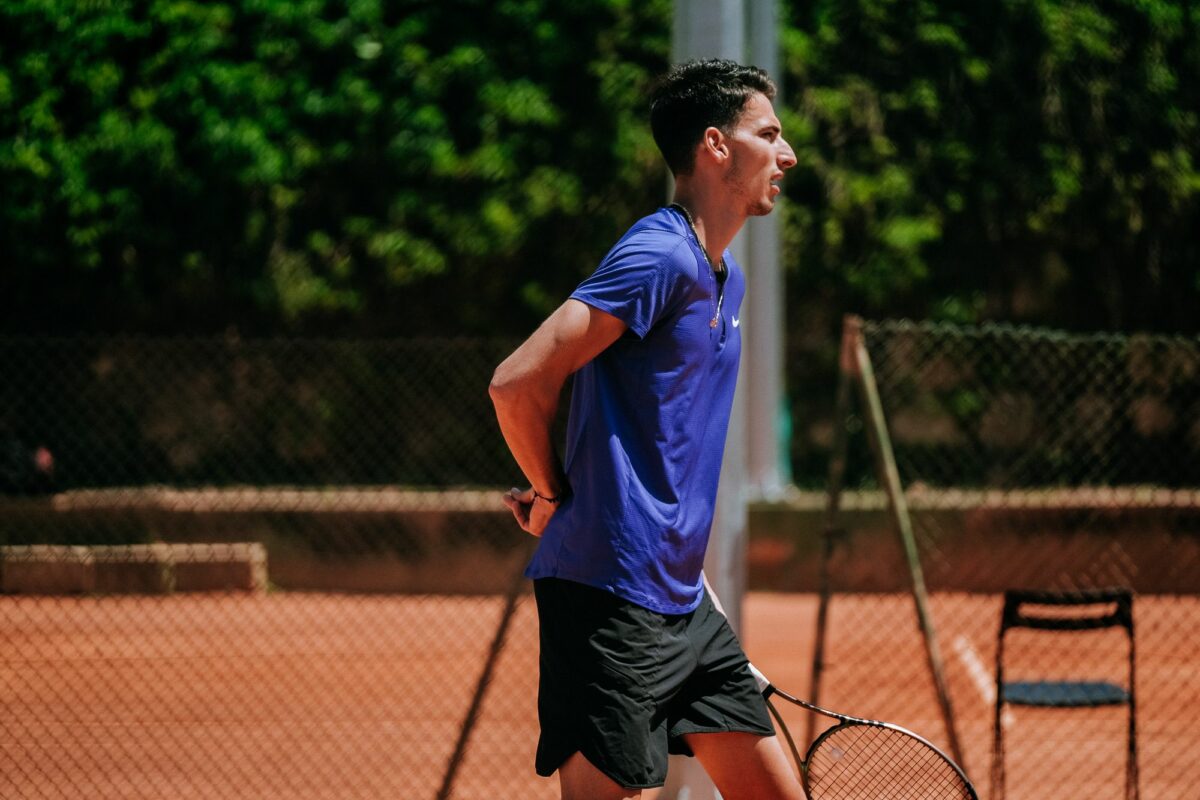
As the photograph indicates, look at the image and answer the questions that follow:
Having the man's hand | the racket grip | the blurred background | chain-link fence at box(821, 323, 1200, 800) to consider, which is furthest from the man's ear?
the blurred background

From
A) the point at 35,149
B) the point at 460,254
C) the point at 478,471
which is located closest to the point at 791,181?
the point at 460,254

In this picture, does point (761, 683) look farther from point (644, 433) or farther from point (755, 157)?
point (755, 157)

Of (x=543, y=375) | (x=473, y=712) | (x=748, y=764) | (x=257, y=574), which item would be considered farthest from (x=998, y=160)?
(x=543, y=375)

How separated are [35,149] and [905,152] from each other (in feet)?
23.6

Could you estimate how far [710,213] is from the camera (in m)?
2.62

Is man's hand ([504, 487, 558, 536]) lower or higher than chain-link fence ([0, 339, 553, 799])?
higher

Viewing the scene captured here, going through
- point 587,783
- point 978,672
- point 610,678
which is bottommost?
point 978,672

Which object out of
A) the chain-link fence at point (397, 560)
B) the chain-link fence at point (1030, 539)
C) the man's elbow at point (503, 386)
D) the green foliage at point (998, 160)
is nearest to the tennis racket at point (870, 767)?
the man's elbow at point (503, 386)

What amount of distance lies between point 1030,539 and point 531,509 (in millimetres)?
7471

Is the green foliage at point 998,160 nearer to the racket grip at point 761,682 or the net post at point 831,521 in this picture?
the net post at point 831,521

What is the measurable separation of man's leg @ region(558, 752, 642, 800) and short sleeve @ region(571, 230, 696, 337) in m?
0.83

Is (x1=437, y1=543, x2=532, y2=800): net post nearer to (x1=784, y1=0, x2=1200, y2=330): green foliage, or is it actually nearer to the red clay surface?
the red clay surface

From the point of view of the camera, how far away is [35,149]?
32.4ft

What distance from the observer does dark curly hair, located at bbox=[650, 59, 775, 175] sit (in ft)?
8.55
